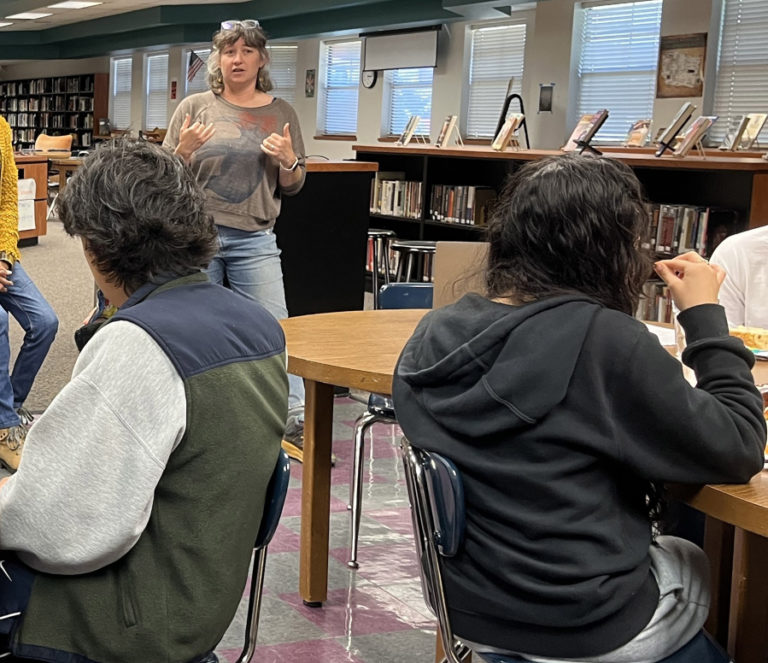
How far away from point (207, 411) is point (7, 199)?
260cm

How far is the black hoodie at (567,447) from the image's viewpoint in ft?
4.18

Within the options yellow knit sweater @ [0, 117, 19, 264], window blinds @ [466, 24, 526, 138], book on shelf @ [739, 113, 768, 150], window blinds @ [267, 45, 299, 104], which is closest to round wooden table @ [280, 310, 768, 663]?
yellow knit sweater @ [0, 117, 19, 264]

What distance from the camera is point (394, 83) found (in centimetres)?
1312

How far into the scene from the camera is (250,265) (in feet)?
12.0

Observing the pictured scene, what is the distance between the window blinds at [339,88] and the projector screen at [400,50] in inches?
28.3

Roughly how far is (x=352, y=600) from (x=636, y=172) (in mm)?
4207

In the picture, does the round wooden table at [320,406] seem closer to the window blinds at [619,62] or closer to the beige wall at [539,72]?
the beige wall at [539,72]

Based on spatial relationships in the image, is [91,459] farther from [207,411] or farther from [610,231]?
[610,231]

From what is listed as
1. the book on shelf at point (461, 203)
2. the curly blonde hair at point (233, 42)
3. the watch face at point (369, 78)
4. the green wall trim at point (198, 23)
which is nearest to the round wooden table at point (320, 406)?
the curly blonde hair at point (233, 42)

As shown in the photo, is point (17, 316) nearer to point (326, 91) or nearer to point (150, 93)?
point (326, 91)

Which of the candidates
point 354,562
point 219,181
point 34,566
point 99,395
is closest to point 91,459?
point 99,395

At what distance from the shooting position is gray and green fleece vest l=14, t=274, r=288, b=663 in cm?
129

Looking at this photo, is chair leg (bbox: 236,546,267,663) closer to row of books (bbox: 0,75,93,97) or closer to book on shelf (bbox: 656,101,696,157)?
book on shelf (bbox: 656,101,696,157)

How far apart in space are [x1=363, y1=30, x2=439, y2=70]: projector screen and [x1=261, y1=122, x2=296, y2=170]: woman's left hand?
8.91 meters
